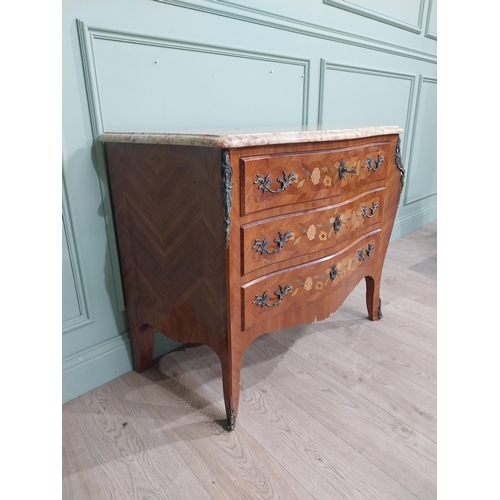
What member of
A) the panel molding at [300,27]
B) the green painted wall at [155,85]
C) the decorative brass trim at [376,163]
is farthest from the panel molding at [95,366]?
the panel molding at [300,27]

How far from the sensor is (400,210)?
9.55 feet

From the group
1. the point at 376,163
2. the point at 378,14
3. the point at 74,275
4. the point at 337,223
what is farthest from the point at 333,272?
the point at 378,14

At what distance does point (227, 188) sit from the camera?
0.90m

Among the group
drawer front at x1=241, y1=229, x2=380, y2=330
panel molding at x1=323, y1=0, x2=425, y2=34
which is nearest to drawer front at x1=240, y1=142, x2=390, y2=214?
drawer front at x1=241, y1=229, x2=380, y2=330

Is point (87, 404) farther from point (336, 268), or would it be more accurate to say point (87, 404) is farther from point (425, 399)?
point (425, 399)

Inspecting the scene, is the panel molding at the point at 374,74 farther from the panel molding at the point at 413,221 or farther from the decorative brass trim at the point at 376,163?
the decorative brass trim at the point at 376,163

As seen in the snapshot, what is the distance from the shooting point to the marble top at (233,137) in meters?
0.87

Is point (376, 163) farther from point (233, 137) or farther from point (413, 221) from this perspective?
point (413, 221)

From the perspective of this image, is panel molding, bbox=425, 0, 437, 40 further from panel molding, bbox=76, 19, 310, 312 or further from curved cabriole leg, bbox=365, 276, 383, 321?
curved cabriole leg, bbox=365, 276, 383, 321

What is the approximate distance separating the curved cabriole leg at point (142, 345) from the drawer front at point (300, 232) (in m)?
0.57

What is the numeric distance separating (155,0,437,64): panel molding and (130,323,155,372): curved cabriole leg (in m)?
1.14

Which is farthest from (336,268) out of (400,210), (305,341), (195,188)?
(400,210)

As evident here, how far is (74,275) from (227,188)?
0.68m
